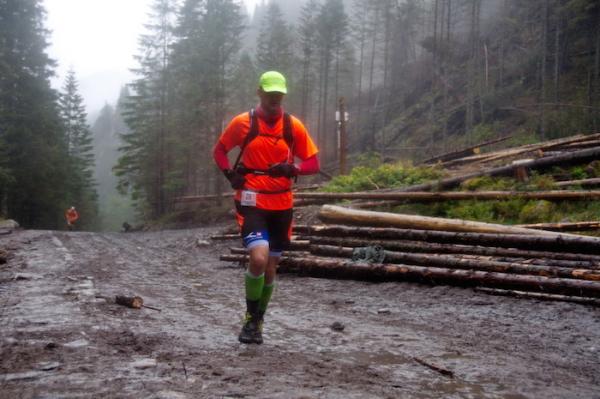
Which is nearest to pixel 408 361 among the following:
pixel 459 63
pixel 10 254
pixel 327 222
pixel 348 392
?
pixel 348 392

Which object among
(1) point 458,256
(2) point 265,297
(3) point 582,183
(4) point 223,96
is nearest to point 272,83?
(2) point 265,297

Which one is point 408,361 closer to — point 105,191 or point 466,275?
point 466,275

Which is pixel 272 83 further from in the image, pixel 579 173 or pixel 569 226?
pixel 579 173

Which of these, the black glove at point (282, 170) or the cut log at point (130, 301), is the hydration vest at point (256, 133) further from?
the cut log at point (130, 301)

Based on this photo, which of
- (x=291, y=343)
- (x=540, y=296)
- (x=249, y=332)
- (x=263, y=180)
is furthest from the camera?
(x=540, y=296)

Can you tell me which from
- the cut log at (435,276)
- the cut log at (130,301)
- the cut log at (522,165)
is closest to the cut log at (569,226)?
the cut log at (435,276)

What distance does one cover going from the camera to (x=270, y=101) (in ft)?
16.1

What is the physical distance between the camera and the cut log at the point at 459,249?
7.26 meters

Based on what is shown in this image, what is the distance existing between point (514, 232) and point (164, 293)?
5907 mm

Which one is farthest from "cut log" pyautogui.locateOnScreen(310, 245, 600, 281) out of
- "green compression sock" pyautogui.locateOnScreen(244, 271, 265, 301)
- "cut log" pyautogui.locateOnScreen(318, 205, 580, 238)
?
"green compression sock" pyautogui.locateOnScreen(244, 271, 265, 301)

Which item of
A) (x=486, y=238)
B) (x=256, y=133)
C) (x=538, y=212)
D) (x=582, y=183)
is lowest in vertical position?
(x=486, y=238)

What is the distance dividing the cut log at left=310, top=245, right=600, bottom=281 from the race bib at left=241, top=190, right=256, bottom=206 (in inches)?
174

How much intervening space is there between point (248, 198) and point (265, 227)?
325 millimetres

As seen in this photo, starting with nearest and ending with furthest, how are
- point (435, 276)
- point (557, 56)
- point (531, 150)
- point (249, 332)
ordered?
point (249, 332) < point (435, 276) < point (531, 150) < point (557, 56)
